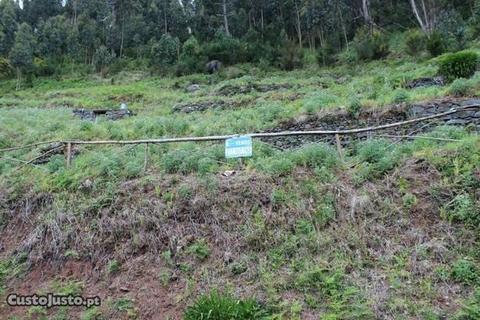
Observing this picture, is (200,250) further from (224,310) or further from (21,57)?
(21,57)

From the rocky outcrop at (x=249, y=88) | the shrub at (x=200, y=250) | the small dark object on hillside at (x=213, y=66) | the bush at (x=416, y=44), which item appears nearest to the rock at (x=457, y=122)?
the shrub at (x=200, y=250)

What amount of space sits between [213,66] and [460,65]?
17.0 metres

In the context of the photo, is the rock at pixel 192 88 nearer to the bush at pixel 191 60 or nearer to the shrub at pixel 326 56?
the bush at pixel 191 60

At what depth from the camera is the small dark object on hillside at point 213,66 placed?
1002 inches

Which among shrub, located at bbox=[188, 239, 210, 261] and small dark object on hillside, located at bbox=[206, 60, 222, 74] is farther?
small dark object on hillside, located at bbox=[206, 60, 222, 74]

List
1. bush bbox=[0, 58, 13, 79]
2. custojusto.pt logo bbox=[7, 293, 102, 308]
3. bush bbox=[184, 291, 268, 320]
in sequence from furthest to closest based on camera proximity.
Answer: bush bbox=[0, 58, 13, 79] < custojusto.pt logo bbox=[7, 293, 102, 308] < bush bbox=[184, 291, 268, 320]

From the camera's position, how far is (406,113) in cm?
887

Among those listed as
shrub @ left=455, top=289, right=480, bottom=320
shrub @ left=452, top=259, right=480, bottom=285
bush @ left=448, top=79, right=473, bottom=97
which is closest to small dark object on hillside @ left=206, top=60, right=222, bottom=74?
bush @ left=448, top=79, right=473, bottom=97

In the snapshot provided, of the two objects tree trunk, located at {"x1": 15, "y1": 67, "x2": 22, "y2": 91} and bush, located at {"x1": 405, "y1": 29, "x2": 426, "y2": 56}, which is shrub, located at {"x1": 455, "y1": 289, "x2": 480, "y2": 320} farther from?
tree trunk, located at {"x1": 15, "y1": 67, "x2": 22, "y2": 91}

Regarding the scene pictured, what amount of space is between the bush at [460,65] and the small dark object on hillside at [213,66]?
16174 millimetres

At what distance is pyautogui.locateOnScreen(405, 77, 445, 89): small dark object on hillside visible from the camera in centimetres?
1116

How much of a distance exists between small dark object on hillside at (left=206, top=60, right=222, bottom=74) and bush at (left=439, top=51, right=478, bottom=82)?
1617 cm

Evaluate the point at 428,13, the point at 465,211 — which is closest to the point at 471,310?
the point at 465,211

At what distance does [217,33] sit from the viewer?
29.5 meters
